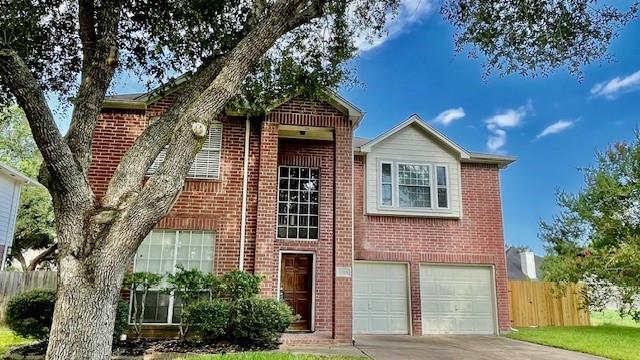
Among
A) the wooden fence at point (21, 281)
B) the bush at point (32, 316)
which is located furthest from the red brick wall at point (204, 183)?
the wooden fence at point (21, 281)

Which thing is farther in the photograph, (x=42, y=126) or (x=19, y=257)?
(x=19, y=257)

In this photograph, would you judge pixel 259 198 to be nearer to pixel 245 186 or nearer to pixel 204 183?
pixel 245 186

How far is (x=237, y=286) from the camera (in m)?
10.7

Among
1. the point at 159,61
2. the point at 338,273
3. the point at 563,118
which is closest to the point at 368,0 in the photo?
the point at 159,61

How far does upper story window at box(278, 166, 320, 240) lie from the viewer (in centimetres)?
1231

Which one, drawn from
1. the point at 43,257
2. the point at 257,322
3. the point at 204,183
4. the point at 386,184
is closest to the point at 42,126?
the point at 257,322

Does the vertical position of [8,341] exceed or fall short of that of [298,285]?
it falls short

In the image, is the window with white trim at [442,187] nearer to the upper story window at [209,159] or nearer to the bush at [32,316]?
the upper story window at [209,159]

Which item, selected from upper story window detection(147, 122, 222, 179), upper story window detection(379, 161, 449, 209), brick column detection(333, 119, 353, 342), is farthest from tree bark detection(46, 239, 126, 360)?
upper story window detection(379, 161, 449, 209)

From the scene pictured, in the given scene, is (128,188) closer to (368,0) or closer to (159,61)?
(159,61)

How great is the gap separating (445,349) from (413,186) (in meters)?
5.47

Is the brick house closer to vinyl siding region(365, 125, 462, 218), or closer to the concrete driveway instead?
vinyl siding region(365, 125, 462, 218)

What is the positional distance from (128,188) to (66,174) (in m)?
0.66

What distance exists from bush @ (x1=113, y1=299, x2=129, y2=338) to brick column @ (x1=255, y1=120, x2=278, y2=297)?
301 cm
